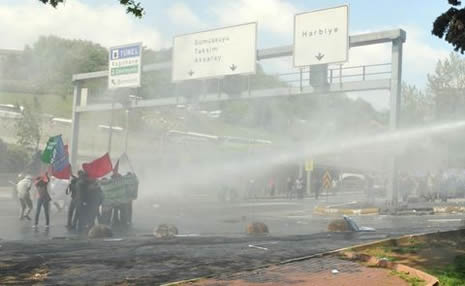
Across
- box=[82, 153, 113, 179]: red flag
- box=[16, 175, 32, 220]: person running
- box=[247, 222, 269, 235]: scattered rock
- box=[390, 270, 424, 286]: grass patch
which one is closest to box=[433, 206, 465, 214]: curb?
box=[247, 222, 269, 235]: scattered rock

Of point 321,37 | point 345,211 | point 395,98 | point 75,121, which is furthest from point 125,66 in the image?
point 395,98

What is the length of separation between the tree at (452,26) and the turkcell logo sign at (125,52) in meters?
19.6

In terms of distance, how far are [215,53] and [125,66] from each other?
5.96 m

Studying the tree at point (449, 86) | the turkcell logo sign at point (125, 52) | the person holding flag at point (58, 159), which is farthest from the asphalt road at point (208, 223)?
the tree at point (449, 86)

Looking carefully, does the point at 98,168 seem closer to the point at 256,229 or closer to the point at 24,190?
the point at 24,190

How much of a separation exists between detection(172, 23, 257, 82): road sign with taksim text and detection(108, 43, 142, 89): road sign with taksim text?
2450mm

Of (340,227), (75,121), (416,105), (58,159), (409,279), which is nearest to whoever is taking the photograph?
(409,279)

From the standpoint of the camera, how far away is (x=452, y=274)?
22.8 feet

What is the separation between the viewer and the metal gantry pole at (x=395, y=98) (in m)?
20.2

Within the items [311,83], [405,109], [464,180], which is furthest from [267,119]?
[311,83]

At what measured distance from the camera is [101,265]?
25.5 ft

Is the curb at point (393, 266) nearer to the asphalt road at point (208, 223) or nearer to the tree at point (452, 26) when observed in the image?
the tree at point (452, 26)

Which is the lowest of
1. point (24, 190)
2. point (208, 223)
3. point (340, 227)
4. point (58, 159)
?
point (208, 223)

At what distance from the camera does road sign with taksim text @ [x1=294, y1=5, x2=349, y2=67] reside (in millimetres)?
20391
